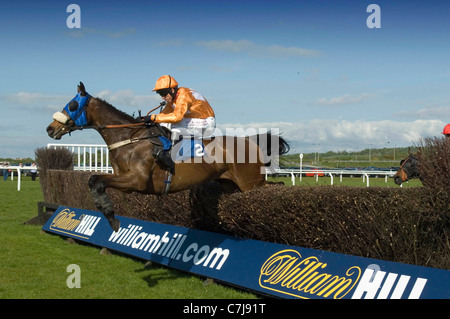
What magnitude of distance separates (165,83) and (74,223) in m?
4.06

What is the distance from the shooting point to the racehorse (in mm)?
5254

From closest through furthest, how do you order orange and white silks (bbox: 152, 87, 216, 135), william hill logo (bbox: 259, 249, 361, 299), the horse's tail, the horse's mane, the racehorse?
1. william hill logo (bbox: 259, 249, 361, 299)
2. the racehorse
3. orange and white silks (bbox: 152, 87, 216, 135)
4. the horse's mane
5. the horse's tail

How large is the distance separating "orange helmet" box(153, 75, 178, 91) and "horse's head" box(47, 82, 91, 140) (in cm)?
88

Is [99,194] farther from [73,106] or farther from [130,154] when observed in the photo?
[73,106]

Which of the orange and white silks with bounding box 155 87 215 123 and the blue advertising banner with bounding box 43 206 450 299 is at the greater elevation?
the orange and white silks with bounding box 155 87 215 123

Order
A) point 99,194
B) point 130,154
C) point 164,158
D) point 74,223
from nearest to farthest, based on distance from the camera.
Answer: point 99,194 → point 164,158 → point 130,154 → point 74,223

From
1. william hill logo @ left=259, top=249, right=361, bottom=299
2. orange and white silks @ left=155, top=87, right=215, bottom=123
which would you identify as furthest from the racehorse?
william hill logo @ left=259, top=249, right=361, bottom=299

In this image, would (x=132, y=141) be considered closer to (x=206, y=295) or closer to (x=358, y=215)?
(x=206, y=295)

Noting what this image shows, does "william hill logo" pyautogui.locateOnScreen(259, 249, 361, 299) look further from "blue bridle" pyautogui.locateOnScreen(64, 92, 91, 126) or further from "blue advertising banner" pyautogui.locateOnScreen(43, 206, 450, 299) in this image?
"blue bridle" pyautogui.locateOnScreen(64, 92, 91, 126)

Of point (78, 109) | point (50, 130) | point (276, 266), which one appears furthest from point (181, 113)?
point (276, 266)

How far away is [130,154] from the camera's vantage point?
18.0ft
